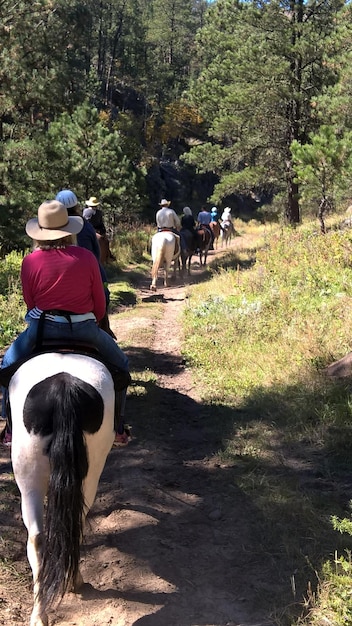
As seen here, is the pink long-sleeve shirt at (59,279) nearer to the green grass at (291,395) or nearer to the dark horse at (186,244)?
the green grass at (291,395)

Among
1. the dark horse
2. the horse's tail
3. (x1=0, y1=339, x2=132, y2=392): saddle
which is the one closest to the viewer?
the horse's tail

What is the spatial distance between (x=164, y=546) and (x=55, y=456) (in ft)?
4.42

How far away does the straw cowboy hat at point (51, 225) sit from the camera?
3.34m

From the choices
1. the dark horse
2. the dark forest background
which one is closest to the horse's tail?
the dark forest background

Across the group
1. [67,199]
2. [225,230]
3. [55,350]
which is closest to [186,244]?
[67,199]

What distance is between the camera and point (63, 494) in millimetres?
2725

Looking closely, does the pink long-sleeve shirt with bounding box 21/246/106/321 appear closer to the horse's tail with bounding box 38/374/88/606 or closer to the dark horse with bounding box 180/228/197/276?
the horse's tail with bounding box 38/374/88/606

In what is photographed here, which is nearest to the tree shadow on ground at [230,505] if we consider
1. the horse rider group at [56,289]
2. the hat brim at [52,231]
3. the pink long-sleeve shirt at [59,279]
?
the horse rider group at [56,289]

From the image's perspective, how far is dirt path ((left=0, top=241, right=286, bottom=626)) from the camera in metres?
2.97

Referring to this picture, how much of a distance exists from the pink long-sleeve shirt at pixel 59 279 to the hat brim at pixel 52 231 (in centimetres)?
9

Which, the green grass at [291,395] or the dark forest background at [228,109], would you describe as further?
the dark forest background at [228,109]

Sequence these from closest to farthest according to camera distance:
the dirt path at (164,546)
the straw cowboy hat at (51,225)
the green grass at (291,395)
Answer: the dirt path at (164,546) < the straw cowboy hat at (51,225) < the green grass at (291,395)

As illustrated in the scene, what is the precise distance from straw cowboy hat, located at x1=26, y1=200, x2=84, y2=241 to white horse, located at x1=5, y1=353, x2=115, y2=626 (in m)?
0.84

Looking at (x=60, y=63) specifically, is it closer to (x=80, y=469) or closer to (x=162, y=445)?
(x=162, y=445)
